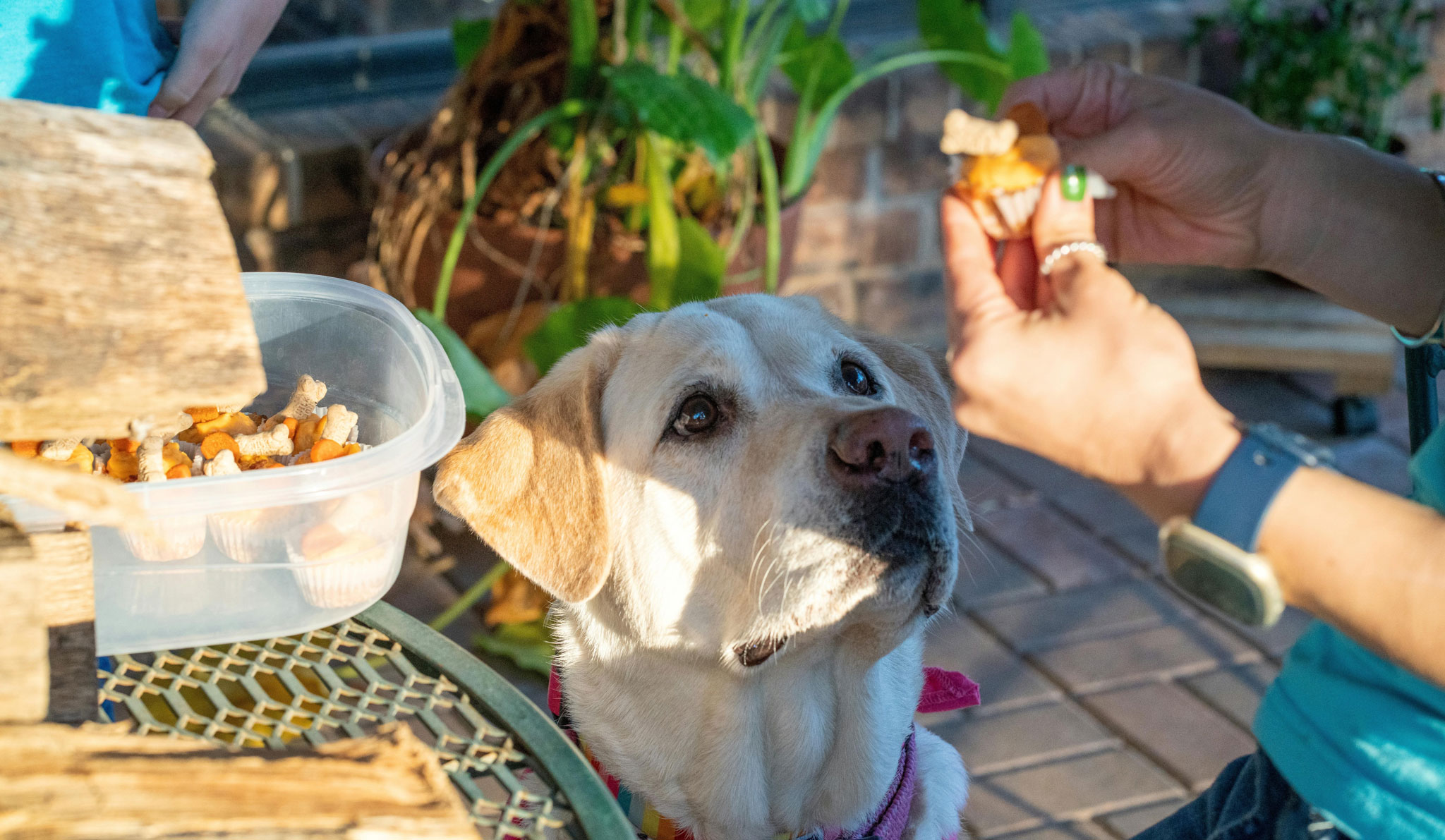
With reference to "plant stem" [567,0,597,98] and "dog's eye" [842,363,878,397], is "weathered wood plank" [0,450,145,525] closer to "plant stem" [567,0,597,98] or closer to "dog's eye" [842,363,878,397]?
"dog's eye" [842,363,878,397]

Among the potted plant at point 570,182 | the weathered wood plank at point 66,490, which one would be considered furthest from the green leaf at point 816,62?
the weathered wood plank at point 66,490

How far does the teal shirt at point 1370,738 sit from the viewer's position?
138 cm

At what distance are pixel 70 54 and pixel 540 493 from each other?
899 mm

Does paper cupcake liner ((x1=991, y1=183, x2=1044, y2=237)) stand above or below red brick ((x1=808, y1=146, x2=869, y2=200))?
above

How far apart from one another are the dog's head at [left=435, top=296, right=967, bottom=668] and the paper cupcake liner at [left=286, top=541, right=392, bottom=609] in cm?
48

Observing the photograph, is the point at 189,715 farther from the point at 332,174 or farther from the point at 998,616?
the point at 332,174

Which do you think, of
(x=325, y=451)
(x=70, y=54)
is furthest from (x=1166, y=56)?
(x=325, y=451)

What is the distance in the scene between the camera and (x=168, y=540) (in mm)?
1185

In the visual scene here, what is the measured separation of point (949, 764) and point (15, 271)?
64.2 inches

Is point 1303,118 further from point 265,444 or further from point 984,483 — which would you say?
point 265,444

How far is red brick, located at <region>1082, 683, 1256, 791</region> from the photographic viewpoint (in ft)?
9.55

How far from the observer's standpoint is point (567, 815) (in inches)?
46.0

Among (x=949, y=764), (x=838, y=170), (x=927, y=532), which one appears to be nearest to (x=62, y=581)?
(x=927, y=532)

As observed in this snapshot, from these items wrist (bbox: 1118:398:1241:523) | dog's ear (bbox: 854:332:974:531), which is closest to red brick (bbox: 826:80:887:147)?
dog's ear (bbox: 854:332:974:531)
